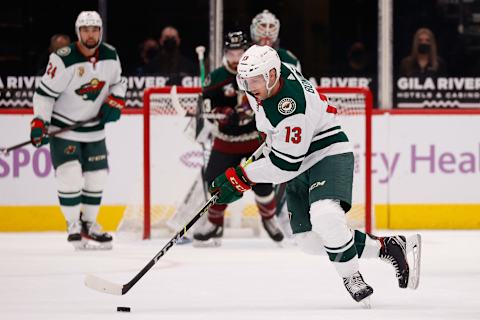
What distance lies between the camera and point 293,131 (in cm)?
423

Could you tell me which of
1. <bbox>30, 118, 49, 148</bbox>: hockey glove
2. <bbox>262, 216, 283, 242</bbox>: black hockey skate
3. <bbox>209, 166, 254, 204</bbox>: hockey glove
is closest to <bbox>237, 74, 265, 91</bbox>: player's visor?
<bbox>209, 166, 254, 204</bbox>: hockey glove

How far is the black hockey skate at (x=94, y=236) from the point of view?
6.65m

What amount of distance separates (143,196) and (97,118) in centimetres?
76

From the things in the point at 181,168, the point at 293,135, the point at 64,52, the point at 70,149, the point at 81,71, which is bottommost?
the point at 181,168

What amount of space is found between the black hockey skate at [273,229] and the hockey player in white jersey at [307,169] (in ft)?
7.37

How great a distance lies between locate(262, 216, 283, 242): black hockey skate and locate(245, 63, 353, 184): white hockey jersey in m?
2.38

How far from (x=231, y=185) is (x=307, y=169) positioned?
0.32 meters

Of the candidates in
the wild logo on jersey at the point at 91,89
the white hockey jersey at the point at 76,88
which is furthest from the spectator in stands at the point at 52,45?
the wild logo on jersey at the point at 91,89

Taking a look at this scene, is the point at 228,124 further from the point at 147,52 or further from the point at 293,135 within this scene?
the point at 293,135

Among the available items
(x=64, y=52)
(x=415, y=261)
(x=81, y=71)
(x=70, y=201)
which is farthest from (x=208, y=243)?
(x=415, y=261)

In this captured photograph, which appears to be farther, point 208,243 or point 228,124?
point 208,243

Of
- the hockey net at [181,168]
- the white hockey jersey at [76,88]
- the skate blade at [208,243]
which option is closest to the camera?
the white hockey jersey at [76,88]

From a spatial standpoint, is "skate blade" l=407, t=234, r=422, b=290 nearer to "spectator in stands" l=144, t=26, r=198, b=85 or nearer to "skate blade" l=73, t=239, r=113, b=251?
"skate blade" l=73, t=239, r=113, b=251

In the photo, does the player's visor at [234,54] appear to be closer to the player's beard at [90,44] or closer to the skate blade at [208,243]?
the player's beard at [90,44]
